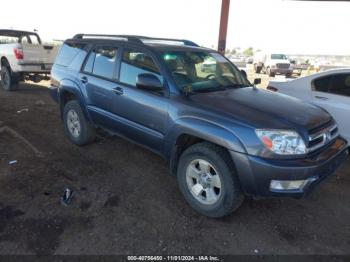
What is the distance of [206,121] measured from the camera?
3.22 metres

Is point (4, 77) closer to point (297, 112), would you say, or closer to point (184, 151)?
point (184, 151)

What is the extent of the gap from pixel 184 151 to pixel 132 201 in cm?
86

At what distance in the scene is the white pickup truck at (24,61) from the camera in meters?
9.63

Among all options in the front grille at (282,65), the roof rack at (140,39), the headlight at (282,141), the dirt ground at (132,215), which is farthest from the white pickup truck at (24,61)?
the front grille at (282,65)

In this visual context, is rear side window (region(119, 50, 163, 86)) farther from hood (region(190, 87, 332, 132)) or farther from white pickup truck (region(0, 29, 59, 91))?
white pickup truck (region(0, 29, 59, 91))

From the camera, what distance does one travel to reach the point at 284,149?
2953 mm

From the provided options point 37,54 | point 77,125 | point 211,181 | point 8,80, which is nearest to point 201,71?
point 211,181

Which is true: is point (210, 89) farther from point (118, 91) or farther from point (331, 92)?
point (331, 92)

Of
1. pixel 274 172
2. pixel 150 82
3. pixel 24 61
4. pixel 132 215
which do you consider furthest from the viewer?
pixel 24 61

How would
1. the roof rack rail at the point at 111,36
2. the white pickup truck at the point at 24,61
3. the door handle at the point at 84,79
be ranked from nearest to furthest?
the roof rack rail at the point at 111,36 < the door handle at the point at 84,79 < the white pickup truck at the point at 24,61

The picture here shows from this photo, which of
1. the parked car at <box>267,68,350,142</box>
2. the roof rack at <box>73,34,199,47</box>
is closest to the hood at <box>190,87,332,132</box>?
the roof rack at <box>73,34,199,47</box>

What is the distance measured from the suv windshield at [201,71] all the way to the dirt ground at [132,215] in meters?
1.34

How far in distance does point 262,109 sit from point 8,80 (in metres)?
9.47

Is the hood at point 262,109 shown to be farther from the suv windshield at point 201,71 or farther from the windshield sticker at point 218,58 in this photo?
the windshield sticker at point 218,58
